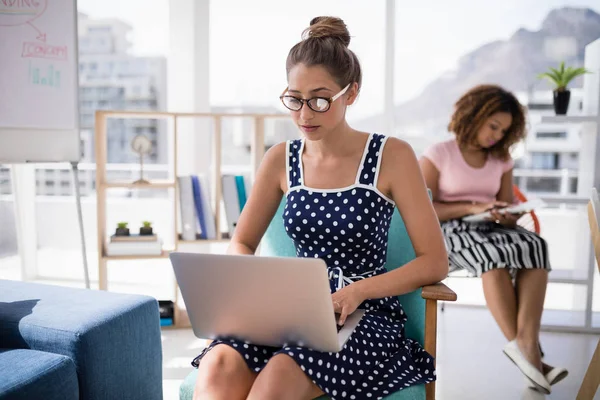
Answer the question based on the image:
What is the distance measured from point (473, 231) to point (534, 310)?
0.44 meters

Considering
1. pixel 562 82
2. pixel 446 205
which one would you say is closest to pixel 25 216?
pixel 446 205

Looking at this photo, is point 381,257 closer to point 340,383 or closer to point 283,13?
point 340,383

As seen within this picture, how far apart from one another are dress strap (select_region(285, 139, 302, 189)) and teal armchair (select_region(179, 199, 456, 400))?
0.22m

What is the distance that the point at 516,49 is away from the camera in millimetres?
4094

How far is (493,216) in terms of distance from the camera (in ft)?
8.79

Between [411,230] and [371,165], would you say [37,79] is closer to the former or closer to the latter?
[371,165]

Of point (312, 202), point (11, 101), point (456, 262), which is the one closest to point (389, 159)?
point (312, 202)

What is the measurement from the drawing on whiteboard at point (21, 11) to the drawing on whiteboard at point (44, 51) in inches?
1.7

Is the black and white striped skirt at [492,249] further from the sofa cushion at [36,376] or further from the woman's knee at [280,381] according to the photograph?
the sofa cushion at [36,376]

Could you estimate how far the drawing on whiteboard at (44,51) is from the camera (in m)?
2.71

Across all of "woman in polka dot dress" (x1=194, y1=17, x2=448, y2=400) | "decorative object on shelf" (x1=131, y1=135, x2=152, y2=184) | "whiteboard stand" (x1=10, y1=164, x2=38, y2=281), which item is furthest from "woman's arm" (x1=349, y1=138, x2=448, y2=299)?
"whiteboard stand" (x1=10, y1=164, x2=38, y2=281)

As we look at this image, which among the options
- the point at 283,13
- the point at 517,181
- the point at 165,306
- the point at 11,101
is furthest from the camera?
the point at 517,181

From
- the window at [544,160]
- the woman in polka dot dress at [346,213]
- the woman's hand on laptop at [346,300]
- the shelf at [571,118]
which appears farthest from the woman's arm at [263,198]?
the window at [544,160]

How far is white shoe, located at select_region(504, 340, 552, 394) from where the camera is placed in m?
2.37
